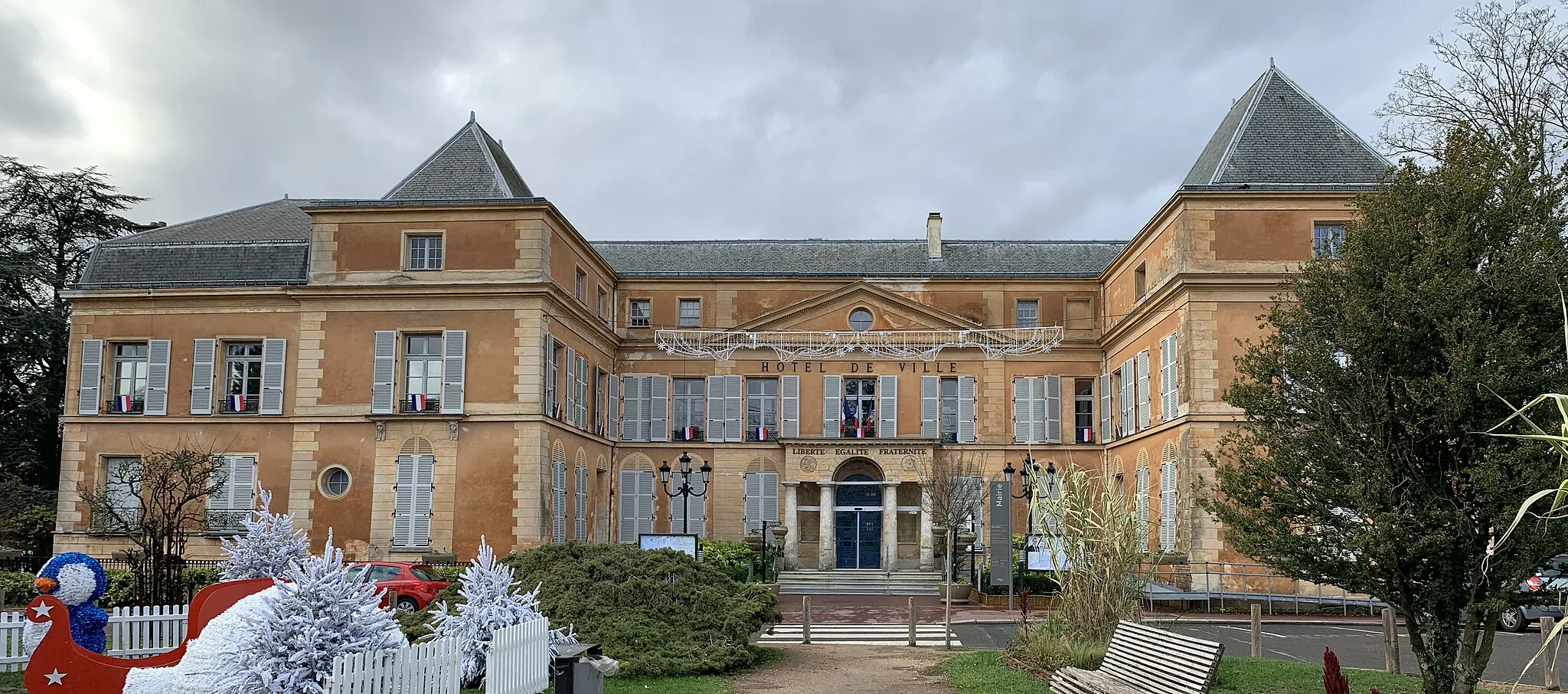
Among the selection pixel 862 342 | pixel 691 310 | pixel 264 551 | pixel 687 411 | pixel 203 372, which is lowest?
A: pixel 264 551

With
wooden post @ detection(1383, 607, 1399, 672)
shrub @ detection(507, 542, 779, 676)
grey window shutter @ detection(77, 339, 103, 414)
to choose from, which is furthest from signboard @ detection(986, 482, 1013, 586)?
grey window shutter @ detection(77, 339, 103, 414)

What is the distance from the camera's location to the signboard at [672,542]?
2111 centimetres

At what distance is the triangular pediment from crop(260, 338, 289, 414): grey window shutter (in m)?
11.8

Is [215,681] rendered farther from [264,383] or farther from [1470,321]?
[264,383]

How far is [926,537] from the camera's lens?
3083cm

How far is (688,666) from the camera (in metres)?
12.6

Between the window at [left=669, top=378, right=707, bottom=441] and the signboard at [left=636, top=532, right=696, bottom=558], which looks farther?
the window at [left=669, top=378, right=707, bottom=441]

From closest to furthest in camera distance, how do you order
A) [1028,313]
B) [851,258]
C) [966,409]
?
[966,409], [1028,313], [851,258]

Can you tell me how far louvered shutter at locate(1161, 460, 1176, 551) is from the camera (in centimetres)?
2436

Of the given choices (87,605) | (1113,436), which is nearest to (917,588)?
(1113,436)

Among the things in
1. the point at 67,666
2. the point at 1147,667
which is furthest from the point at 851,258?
the point at 67,666

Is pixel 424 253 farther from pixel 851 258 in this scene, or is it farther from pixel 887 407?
pixel 851 258

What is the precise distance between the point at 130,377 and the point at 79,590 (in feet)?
68.9

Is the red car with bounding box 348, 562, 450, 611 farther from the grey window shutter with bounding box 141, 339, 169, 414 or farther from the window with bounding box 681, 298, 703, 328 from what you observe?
the window with bounding box 681, 298, 703, 328
